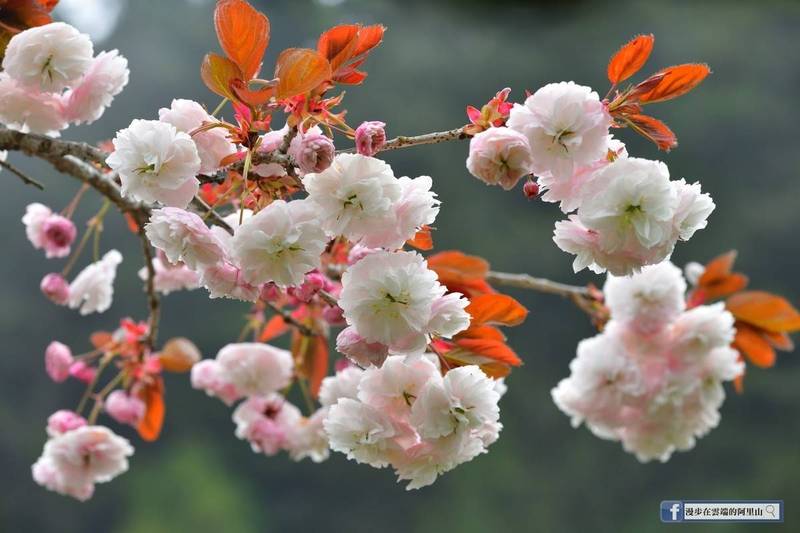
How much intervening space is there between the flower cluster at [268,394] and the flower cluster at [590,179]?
0.56 meters

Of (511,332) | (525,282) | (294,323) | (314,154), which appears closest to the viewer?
(314,154)

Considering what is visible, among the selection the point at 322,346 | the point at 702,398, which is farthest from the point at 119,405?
the point at 702,398

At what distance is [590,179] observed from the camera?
486mm

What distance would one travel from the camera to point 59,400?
4.01 metres

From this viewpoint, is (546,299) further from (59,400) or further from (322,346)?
(322,346)

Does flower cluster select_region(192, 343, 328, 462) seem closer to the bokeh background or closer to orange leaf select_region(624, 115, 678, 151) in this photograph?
orange leaf select_region(624, 115, 678, 151)

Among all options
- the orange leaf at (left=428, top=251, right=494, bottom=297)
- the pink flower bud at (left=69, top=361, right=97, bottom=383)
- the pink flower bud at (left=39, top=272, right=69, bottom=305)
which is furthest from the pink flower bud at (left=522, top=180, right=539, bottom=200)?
the pink flower bud at (left=69, top=361, right=97, bottom=383)

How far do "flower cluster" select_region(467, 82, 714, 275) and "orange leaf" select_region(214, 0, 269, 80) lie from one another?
0.15m

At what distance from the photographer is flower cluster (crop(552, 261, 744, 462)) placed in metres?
0.95

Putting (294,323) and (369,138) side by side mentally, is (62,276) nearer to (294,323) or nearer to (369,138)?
(294,323)

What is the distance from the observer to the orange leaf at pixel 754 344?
1.06 meters

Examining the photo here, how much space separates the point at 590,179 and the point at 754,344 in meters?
0.71

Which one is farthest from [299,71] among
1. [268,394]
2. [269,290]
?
[268,394]

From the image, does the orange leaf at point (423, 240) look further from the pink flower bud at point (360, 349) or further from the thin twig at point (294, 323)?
the thin twig at point (294, 323)
